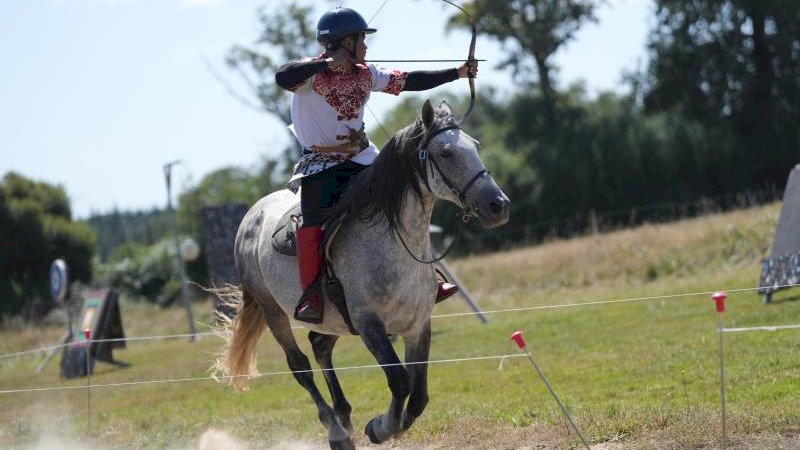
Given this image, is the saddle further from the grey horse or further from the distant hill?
the distant hill

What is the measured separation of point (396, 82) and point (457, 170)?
1336mm

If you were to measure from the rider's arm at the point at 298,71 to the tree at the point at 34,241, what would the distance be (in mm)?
32056

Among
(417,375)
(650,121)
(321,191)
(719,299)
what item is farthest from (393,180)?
(650,121)

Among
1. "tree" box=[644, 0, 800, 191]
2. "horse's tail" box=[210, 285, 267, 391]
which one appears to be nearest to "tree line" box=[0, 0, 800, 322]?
"tree" box=[644, 0, 800, 191]

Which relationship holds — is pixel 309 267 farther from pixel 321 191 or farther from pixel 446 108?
pixel 446 108

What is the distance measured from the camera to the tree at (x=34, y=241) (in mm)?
38594

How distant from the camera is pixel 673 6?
Answer: 48719mm

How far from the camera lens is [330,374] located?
8.12 m

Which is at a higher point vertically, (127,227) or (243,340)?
(243,340)

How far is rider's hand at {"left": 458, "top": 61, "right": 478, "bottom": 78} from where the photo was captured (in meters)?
7.15

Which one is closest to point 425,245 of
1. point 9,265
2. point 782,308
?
point 782,308

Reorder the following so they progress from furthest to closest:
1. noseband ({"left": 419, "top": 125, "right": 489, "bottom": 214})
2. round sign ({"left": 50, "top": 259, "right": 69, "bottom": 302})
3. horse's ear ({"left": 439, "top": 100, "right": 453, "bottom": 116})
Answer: round sign ({"left": 50, "top": 259, "right": 69, "bottom": 302})
horse's ear ({"left": 439, "top": 100, "right": 453, "bottom": 116})
noseband ({"left": 419, "top": 125, "right": 489, "bottom": 214})

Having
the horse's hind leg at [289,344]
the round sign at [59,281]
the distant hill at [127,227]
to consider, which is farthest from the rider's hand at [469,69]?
the distant hill at [127,227]

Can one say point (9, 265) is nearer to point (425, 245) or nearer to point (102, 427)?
point (102, 427)
